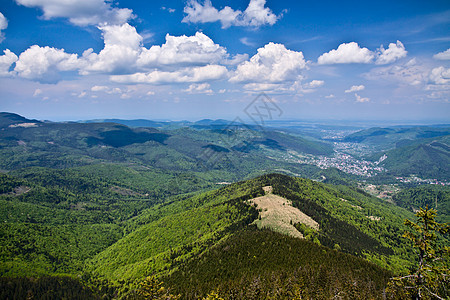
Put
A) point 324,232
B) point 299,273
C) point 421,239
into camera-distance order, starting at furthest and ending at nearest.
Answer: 1. point 324,232
2. point 299,273
3. point 421,239

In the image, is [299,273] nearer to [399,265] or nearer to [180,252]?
[180,252]

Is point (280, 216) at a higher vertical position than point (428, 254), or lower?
lower

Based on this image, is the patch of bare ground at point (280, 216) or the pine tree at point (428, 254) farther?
the patch of bare ground at point (280, 216)

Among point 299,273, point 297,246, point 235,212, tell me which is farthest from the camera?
point 235,212

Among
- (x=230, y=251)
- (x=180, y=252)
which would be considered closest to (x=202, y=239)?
(x=180, y=252)

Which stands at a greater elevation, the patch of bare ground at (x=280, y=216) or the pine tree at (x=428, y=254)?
the pine tree at (x=428, y=254)

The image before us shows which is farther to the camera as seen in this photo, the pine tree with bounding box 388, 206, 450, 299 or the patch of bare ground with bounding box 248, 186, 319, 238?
the patch of bare ground with bounding box 248, 186, 319, 238

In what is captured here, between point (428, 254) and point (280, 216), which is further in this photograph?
point (280, 216)

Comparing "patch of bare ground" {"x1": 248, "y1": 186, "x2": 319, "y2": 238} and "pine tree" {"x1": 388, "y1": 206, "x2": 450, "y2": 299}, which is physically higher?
"pine tree" {"x1": 388, "y1": 206, "x2": 450, "y2": 299}
